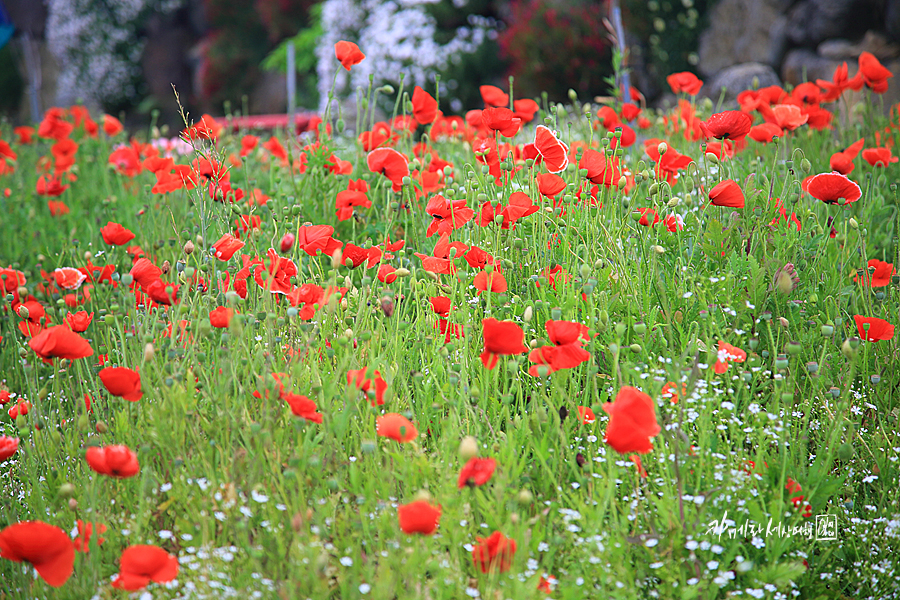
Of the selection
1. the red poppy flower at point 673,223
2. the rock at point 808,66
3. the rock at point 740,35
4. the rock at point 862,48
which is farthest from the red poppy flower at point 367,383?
the rock at point 740,35

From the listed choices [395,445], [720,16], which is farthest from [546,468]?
[720,16]

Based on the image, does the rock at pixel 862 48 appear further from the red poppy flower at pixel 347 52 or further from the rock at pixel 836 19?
the red poppy flower at pixel 347 52

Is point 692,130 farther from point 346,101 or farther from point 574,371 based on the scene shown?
point 346,101

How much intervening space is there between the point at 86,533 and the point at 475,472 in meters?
0.77

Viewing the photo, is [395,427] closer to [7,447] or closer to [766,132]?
[7,447]

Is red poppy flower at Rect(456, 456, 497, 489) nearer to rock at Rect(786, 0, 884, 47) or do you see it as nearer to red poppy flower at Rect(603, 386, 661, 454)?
red poppy flower at Rect(603, 386, 661, 454)

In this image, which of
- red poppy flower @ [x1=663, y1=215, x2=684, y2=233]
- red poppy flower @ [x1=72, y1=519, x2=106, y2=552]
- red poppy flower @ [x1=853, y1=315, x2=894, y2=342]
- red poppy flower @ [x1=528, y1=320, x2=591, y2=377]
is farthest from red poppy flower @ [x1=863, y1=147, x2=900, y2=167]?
red poppy flower @ [x1=72, y1=519, x2=106, y2=552]

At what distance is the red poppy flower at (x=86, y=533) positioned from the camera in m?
1.34

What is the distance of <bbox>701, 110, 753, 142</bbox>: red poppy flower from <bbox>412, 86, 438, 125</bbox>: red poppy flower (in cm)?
105

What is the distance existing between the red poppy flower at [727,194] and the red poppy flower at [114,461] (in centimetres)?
152

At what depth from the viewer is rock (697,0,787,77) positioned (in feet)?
23.3

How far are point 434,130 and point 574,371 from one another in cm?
182

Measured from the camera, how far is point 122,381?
1419 millimetres

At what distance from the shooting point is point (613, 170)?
2.37 m
